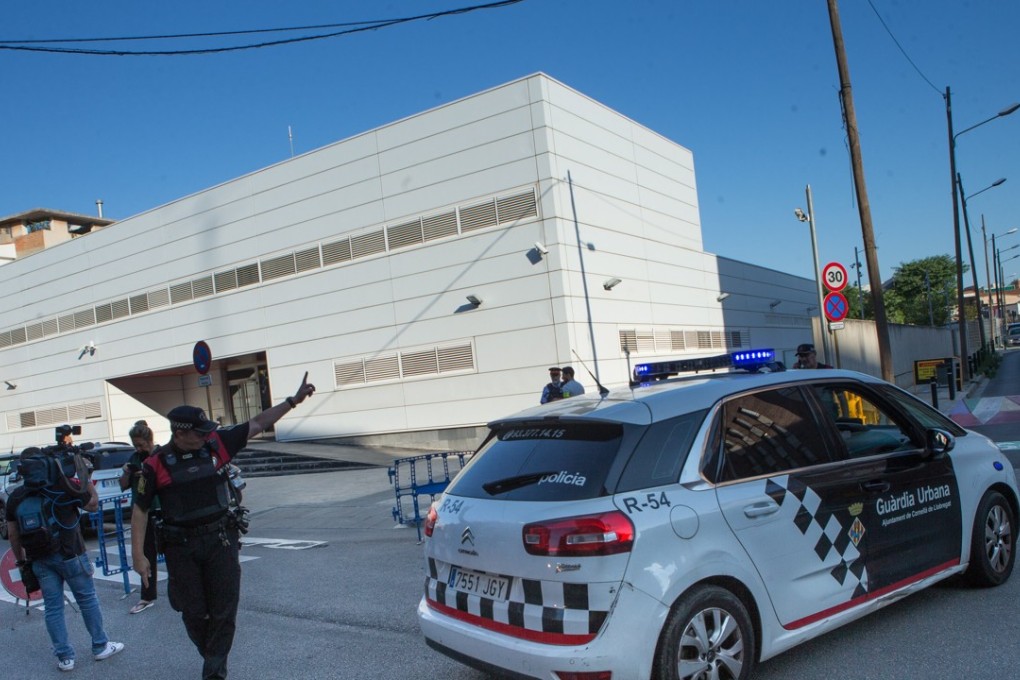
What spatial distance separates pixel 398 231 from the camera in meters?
21.7

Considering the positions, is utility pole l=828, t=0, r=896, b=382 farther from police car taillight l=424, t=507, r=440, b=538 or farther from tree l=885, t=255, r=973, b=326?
tree l=885, t=255, r=973, b=326

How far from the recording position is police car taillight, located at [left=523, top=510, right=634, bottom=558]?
11.0 ft

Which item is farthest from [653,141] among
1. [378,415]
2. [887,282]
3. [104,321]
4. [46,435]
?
[887,282]

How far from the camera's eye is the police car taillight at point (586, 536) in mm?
3357

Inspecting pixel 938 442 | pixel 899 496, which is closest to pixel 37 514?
pixel 899 496

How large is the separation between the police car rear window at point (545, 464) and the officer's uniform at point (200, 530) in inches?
55.1

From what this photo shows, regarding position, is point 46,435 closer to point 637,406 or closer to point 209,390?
point 209,390

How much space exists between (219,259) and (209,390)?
6752mm

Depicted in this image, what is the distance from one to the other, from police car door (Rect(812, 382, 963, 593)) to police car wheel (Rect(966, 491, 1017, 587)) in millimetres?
239

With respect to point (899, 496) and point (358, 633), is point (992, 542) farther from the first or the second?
point (358, 633)

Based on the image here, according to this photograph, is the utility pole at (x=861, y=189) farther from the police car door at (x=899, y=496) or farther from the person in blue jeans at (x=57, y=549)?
the person in blue jeans at (x=57, y=549)

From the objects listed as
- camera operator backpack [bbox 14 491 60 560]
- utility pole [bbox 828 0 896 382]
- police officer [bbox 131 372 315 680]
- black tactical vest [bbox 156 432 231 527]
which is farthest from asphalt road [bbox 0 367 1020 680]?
utility pole [bbox 828 0 896 382]

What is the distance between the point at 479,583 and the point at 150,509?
210 cm

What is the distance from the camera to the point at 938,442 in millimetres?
4816
